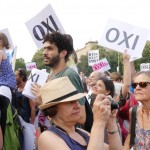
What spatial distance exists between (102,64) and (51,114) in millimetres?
9421

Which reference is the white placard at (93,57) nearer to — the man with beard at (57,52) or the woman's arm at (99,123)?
the man with beard at (57,52)

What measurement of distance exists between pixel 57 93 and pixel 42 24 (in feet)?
11.6

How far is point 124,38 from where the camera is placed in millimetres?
6758

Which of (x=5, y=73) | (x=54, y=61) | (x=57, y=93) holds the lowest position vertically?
(x=57, y=93)

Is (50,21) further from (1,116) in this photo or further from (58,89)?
(58,89)

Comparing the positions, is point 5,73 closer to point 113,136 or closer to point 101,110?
point 113,136

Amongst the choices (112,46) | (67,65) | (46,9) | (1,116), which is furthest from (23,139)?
(112,46)

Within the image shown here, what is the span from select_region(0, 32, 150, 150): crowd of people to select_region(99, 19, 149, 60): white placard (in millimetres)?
863

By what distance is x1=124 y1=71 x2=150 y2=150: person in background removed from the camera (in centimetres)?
385

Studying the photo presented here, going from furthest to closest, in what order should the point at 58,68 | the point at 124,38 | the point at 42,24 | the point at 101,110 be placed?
the point at 124,38 < the point at 42,24 < the point at 58,68 < the point at 101,110

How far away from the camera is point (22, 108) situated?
5961 mm

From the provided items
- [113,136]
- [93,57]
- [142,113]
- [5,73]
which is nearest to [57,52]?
[5,73]

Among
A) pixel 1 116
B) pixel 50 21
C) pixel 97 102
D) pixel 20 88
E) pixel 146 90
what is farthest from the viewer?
pixel 20 88

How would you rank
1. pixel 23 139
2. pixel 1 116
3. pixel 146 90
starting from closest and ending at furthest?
pixel 1 116
pixel 23 139
pixel 146 90
